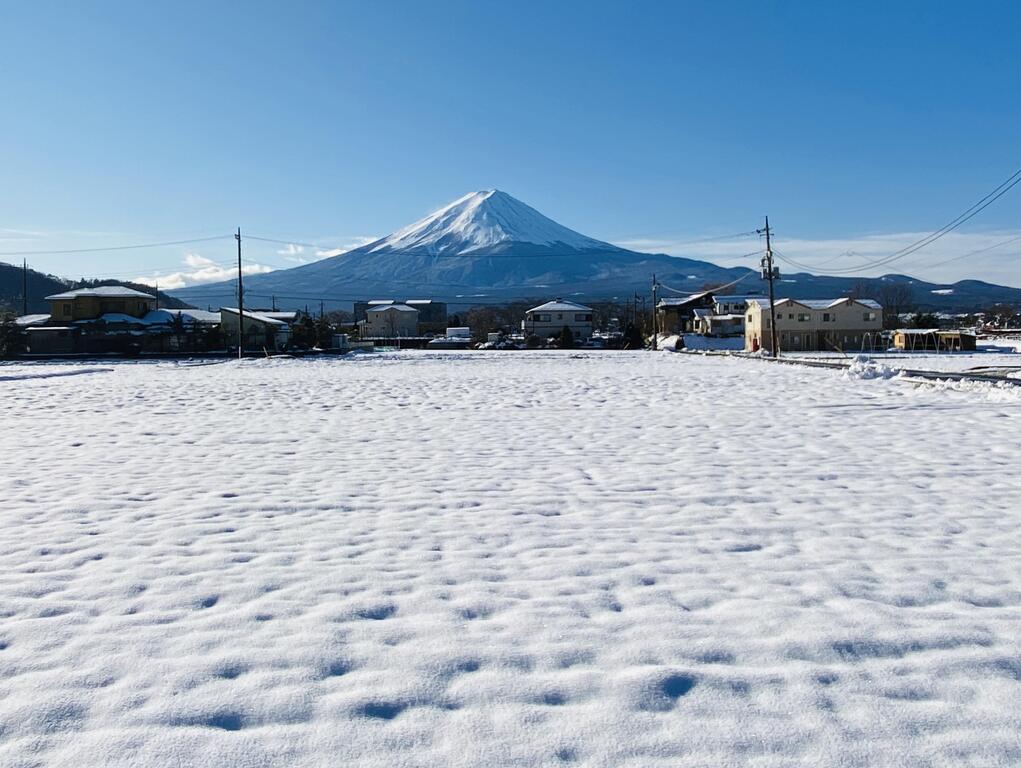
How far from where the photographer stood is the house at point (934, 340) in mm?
46094

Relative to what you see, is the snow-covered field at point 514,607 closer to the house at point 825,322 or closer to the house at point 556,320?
the house at point 825,322

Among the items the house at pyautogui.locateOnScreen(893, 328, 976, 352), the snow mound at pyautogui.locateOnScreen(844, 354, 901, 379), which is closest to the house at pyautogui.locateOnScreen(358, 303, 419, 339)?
the house at pyautogui.locateOnScreen(893, 328, 976, 352)

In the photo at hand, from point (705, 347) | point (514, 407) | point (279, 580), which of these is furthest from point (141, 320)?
point (279, 580)

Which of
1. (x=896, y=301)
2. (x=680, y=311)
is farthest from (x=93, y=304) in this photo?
(x=896, y=301)

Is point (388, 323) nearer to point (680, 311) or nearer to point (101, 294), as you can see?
point (680, 311)

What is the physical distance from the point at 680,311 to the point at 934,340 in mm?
38017

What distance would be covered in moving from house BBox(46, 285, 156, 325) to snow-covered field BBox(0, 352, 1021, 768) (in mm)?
50866

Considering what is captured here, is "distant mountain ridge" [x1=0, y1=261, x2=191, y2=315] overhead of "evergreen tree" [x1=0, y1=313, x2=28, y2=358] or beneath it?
overhead

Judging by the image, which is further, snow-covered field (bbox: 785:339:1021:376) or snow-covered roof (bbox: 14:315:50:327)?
snow-covered roof (bbox: 14:315:50:327)

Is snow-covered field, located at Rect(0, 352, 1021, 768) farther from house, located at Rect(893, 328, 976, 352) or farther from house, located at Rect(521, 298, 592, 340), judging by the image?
house, located at Rect(521, 298, 592, 340)

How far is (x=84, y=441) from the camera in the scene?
352 inches

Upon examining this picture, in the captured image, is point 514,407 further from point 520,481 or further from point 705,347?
point 705,347

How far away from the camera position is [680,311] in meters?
85.8

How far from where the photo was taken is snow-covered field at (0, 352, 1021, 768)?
2.38 meters
